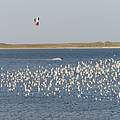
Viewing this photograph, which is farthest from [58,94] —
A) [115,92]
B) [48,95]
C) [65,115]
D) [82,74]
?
[82,74]

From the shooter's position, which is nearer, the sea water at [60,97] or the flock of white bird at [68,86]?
the sea water at [60,97]

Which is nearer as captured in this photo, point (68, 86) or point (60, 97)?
point (60, 97)

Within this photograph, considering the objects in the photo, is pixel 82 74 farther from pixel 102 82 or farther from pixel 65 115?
pixel 65 115

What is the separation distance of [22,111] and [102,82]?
21.5m

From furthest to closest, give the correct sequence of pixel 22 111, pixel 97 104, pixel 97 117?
pixel 97 104, pixel 22 111, pixel 97 117

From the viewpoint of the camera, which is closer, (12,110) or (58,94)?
(12,110)

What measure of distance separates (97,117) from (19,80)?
1161 inches

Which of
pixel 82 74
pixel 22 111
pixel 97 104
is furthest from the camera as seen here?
pixel 82 74

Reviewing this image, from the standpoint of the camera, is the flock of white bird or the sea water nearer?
the sea water

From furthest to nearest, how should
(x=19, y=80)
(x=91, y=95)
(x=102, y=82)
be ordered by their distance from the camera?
(x=19, y=80), (x=102, y=82), (x=91, y=95)

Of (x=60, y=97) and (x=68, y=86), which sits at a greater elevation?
(x=68, y=86)

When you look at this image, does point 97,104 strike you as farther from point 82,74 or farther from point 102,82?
point 82,74

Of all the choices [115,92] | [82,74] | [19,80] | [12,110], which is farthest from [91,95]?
[82,74]

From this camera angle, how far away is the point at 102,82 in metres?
61.0
